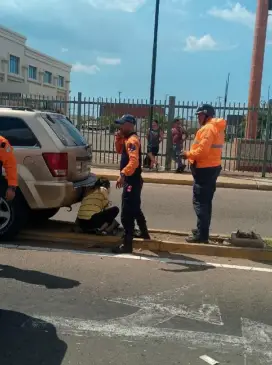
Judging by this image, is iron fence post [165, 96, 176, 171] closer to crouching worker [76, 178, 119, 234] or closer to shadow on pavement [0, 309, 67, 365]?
crouching worker [76, 178, 119, 234]

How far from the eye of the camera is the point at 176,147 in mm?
14805

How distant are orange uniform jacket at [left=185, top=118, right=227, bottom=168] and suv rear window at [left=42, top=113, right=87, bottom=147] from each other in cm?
167

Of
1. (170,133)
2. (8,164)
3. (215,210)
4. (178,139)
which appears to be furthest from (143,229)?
(170,133)

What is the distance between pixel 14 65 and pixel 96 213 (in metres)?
50.0

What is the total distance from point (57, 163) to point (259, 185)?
8545mm

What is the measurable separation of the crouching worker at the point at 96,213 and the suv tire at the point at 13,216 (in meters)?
0.79

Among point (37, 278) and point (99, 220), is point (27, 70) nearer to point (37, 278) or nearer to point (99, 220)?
point (99, 220)

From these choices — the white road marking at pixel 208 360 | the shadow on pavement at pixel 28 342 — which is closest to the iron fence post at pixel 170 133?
the shadow on pavement at pixel 28 342

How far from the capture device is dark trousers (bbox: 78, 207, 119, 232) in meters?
6.36

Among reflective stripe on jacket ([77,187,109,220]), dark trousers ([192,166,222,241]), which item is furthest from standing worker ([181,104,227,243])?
reflective stripe on jacket ([77,187,109,220])

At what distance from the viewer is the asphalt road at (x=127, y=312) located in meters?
3.40

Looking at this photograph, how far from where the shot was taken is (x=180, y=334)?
3.74 metres

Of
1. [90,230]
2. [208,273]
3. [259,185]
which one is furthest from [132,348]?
[259,185]

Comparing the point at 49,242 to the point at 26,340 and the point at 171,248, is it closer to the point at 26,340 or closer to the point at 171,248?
the point at 171,248
